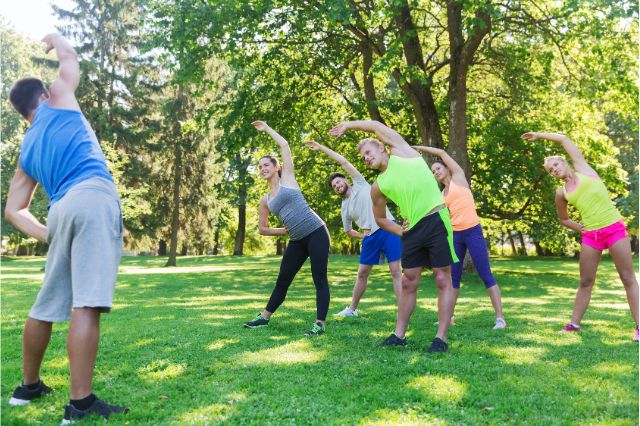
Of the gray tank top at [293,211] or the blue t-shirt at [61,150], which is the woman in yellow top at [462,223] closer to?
the gray tank top at [293,211]

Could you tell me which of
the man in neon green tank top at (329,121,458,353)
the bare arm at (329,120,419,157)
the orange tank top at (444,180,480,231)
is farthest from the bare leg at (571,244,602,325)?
the bare arm at (329,120,419,157)

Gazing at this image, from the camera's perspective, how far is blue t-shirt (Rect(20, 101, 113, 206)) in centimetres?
361

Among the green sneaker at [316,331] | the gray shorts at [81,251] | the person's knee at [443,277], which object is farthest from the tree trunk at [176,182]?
the gray shorts at [81,251]

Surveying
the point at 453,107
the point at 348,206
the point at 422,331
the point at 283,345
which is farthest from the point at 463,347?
the point at 453,107

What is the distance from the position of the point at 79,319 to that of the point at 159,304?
6778 millimetres

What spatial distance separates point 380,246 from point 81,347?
16.5ft

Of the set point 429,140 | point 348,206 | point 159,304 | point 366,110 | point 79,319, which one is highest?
point 366,110

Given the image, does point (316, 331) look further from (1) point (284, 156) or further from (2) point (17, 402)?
(2) point (17, 402)

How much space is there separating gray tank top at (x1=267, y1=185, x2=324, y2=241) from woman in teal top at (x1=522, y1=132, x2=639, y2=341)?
2.87 meters

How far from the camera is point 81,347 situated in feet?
11.3

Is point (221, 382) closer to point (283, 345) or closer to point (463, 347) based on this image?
point (283, 345)

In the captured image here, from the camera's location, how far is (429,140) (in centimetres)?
1667

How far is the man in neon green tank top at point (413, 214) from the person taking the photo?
18.0 ft

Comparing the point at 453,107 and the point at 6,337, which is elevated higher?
the point at 453,107
